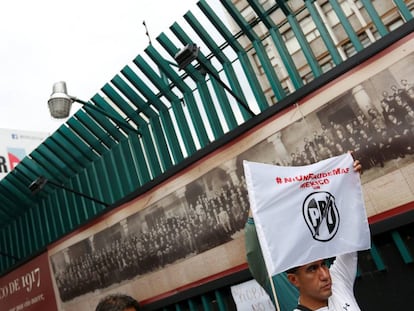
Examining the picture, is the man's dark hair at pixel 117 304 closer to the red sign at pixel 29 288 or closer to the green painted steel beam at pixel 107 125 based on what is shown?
the green painted steel beam at pixel 107 125

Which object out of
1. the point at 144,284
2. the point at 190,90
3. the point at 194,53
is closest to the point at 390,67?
the point at 194,53

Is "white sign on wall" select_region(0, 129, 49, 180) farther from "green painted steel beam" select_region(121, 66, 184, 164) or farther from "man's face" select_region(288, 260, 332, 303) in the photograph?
"man's face" select_region(288, 260, 332, 303)

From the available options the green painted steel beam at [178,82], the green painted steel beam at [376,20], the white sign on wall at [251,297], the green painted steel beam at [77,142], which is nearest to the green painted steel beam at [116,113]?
the green painted steel beam at [77,142]

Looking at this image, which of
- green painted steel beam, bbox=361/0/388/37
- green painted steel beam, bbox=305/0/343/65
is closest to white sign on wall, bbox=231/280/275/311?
green painted steel beam, bbox=305/0/343/65

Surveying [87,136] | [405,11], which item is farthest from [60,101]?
[405,11]

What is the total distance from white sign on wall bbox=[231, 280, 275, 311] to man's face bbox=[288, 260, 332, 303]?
2.69 metres

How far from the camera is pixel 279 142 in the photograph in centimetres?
508

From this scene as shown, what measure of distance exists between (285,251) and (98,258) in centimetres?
579

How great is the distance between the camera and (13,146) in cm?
1448

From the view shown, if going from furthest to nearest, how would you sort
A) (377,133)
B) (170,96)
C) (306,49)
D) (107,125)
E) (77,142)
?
(77,142)
(107,125)
(170,96)
(306,49)
(377,133)

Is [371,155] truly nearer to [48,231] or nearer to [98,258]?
[98,258]

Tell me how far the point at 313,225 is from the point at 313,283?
0.50 meters

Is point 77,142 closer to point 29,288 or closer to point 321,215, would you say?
point 29,288

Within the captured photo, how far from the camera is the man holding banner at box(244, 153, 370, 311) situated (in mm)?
2467
